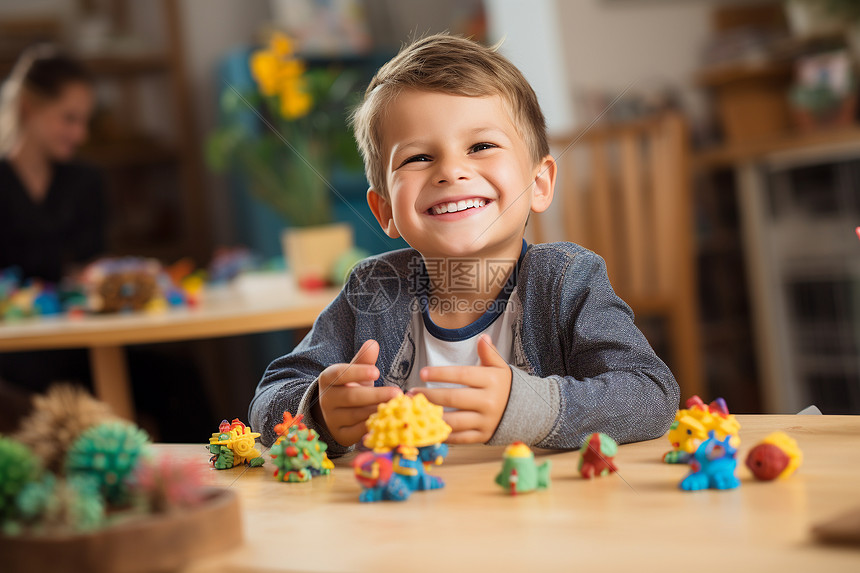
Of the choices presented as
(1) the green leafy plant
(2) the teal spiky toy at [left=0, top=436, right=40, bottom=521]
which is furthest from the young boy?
(1) the green leafy plant

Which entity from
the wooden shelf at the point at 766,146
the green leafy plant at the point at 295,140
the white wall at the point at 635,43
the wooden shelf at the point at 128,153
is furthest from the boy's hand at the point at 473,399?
the wooden shelf at the point at 128,153

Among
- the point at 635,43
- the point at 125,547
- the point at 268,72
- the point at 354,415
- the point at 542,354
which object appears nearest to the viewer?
the point at 125,547

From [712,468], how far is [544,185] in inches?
13.8

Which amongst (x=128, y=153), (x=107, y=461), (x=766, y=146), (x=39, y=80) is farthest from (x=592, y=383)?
(x=128, y=153)

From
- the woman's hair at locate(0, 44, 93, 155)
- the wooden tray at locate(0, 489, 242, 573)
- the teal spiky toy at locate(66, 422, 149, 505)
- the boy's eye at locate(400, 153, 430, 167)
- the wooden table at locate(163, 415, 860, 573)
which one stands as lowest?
the wooden table at locate(163, 415, 860, 573)

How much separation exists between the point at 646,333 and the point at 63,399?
0.39m

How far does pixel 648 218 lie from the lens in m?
1.90

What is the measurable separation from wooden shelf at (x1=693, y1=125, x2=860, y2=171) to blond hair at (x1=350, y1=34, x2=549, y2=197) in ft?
5.48

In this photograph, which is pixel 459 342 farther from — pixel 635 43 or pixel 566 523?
pixel 635 43

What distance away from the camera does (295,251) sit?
1636mm

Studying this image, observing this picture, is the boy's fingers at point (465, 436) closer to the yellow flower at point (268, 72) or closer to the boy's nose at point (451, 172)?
the boy's nose at point (451, 172)

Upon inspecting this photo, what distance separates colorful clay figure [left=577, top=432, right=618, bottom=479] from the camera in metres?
0.46

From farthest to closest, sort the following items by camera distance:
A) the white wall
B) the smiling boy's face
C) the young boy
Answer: the white wall, the smiling boy's face, the young boy

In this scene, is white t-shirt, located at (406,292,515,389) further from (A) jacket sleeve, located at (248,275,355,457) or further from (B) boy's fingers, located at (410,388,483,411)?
(B) boy's fingers, located at (410,388,483,411)
